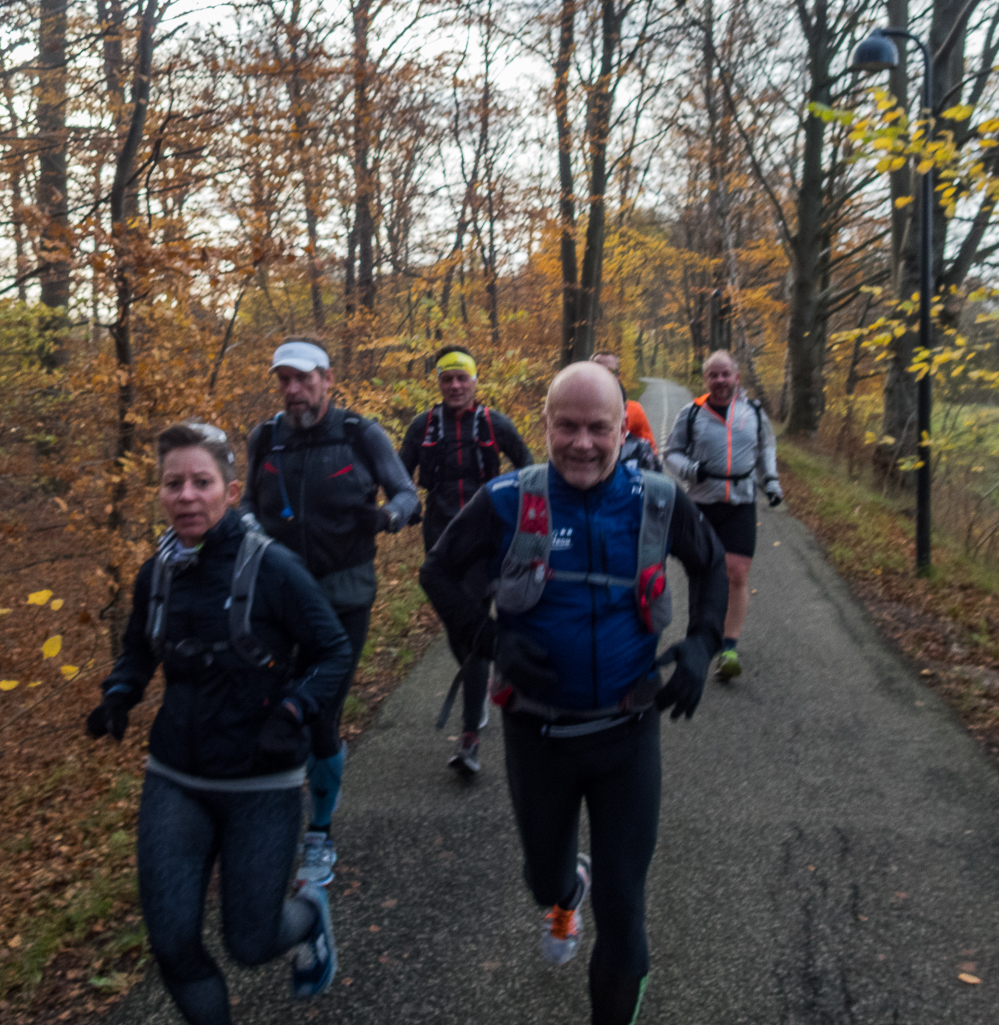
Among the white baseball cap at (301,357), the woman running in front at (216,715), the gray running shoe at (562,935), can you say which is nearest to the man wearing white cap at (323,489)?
the white baseball cap at (301,357)

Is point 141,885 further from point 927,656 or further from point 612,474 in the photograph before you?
point 927,656

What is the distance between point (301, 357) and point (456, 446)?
151cm

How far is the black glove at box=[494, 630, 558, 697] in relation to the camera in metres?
2.29

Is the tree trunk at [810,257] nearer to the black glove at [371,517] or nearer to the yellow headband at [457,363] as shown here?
the yellow headband at [457,363]

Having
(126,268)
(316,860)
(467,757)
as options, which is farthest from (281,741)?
(126,268)

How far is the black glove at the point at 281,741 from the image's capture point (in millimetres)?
2348

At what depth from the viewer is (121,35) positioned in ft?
21.7

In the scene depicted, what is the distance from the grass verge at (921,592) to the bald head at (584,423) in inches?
153

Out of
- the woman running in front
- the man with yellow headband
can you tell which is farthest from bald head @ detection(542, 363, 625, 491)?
the man with yellow headband

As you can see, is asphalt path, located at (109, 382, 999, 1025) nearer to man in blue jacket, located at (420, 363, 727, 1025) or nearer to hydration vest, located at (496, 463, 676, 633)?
man in blue jacket, located at (420, 363, 727, 1025)

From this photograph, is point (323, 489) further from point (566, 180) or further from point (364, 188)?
point (566, 180)

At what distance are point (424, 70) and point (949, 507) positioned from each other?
1128cm

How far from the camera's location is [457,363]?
194 inches

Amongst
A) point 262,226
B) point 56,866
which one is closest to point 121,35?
point 262,226
